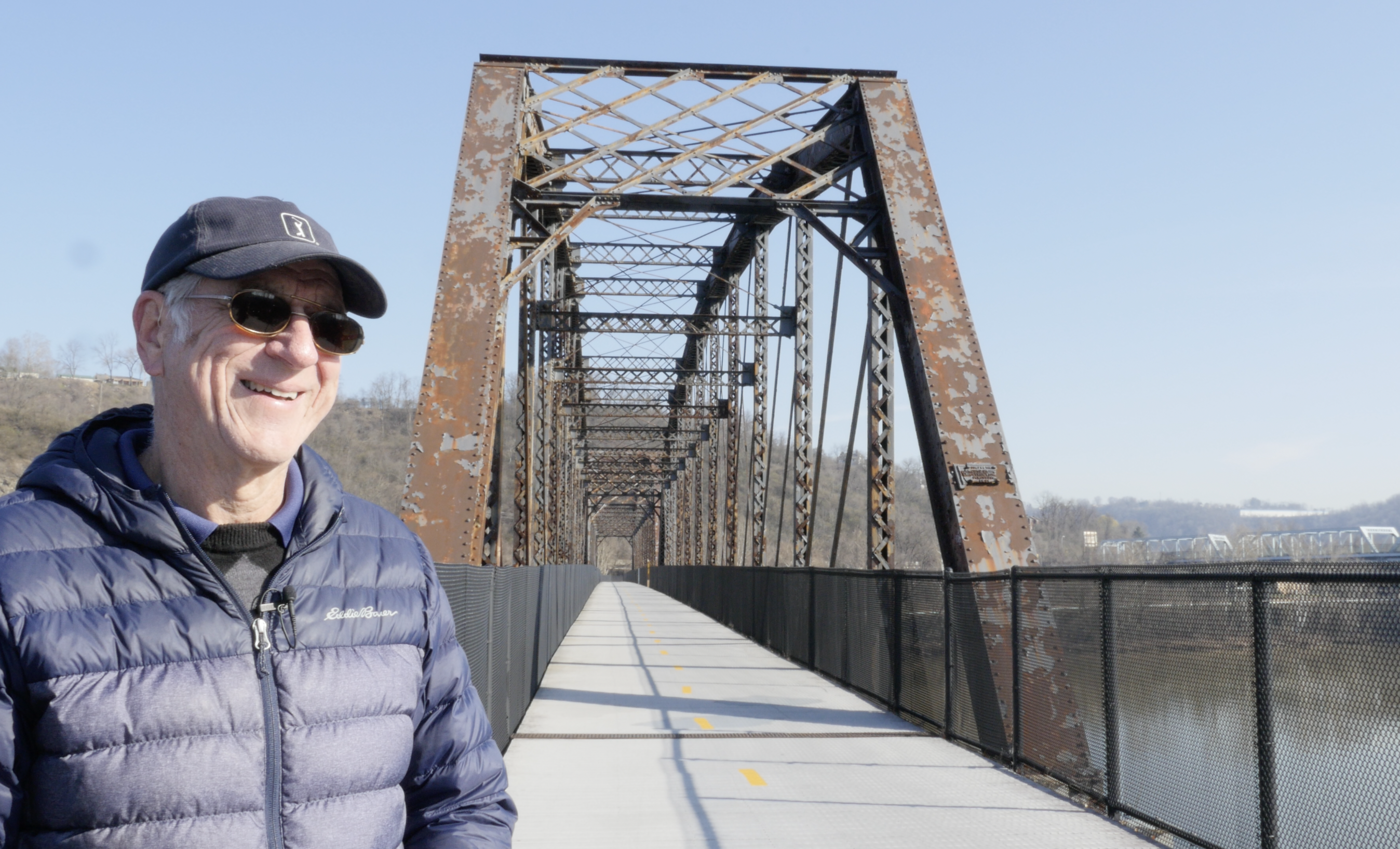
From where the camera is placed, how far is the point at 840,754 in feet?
29.5

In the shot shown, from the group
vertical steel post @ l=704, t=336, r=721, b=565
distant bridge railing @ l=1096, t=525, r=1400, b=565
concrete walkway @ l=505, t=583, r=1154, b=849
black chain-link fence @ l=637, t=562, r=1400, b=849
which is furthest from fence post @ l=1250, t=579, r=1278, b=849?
distant bridge railing @ l=1096, t=525, r=1400, b=565

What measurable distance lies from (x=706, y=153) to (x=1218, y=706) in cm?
806

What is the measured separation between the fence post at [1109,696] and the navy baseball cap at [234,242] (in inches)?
243

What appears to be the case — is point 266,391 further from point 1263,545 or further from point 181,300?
point 1263,545

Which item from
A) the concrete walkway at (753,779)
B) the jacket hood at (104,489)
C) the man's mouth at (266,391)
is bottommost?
the concrete walkway at (753,779)

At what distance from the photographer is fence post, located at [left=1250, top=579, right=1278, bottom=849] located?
5.36m

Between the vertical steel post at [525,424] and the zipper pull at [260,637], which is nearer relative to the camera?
the zipper pull at [260,637]

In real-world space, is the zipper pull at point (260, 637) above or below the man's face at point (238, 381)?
below

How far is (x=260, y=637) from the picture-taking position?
1885 millimetres

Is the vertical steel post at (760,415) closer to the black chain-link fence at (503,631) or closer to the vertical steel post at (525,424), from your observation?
the vertical steel post at (525,424)

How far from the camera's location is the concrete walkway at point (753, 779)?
6457 millimetres

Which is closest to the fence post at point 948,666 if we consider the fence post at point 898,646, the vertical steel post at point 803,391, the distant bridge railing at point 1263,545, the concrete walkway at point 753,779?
the concrete walkway at point 753,779

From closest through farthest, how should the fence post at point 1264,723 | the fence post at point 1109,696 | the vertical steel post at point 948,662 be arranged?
the fence post at point 1264,723, the fence post at point 1109,696, the vertical steel post at point 948,662

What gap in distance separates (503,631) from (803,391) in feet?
51.7
